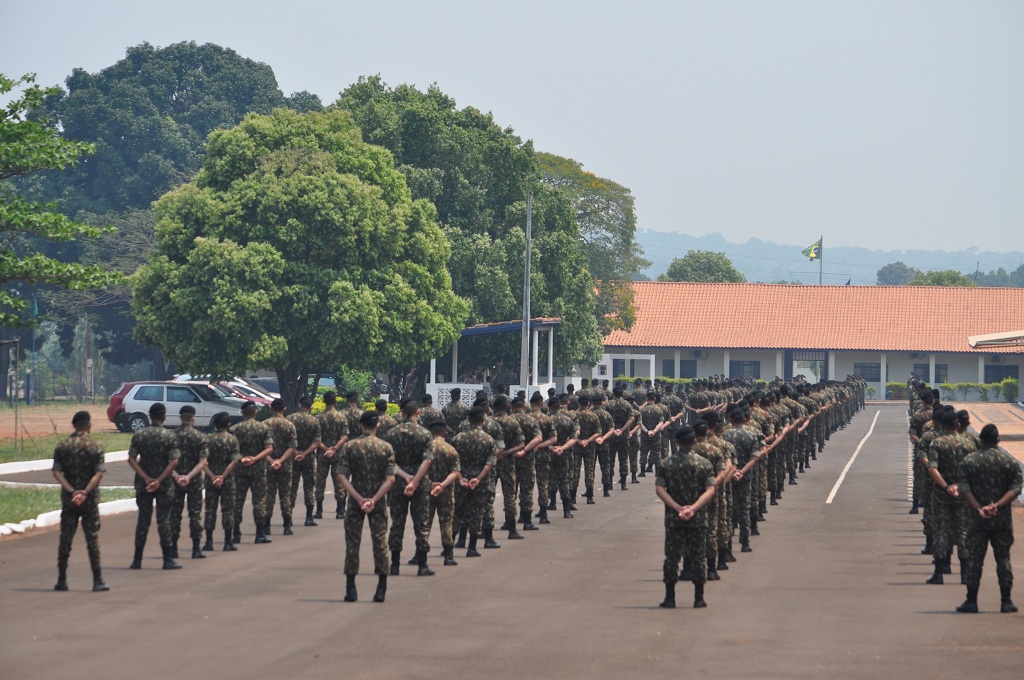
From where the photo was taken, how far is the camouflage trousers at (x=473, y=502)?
673 inches

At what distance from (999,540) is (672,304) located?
236 ft

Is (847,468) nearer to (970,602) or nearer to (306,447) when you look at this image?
(306,447)

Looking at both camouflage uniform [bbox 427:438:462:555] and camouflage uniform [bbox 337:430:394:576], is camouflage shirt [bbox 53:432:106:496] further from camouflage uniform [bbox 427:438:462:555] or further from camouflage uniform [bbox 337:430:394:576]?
camouflage uniform [bbox 427:438:462:555]

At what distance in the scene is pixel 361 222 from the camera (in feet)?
135

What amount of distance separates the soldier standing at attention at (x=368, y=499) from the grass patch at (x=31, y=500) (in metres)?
8.57

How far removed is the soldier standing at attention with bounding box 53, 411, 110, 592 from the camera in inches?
566

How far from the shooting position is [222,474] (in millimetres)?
17516

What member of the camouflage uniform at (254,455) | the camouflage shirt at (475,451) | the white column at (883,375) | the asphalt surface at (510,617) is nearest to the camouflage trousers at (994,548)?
the asphalt surface at (510,617)

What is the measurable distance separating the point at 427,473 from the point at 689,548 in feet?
10.5

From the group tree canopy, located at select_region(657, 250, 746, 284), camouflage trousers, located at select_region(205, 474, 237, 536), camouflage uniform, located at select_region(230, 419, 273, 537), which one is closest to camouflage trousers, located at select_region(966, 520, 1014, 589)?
camouflage trousers, located at select_region(205, 474, 237, 536)

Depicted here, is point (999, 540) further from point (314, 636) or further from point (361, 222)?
point (361, 222)

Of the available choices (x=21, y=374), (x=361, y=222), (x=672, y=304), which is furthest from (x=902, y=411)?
(x=21, y=374)

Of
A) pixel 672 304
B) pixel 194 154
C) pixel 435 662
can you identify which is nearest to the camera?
pixel 435 662

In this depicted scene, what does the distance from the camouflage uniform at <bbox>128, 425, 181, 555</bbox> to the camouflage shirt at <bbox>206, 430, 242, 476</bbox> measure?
1.54 metres
